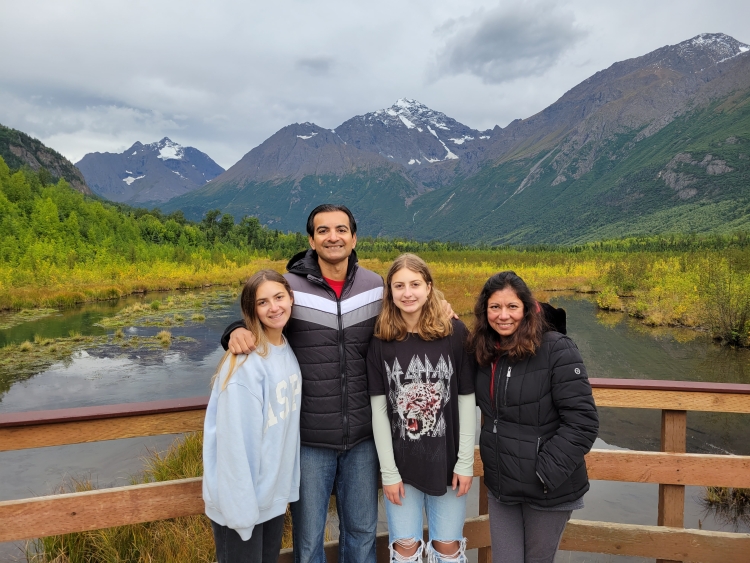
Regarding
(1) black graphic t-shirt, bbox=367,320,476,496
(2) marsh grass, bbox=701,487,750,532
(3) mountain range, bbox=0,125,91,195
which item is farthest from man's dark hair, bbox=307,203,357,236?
(3) mountain range, bbox=0,125,91,195

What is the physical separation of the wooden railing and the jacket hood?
2.24ft

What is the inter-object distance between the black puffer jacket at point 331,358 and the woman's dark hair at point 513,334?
0.46 m

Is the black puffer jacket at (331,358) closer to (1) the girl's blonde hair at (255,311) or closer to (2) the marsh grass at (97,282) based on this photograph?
(1) the girl's blonde hair at (255,311)

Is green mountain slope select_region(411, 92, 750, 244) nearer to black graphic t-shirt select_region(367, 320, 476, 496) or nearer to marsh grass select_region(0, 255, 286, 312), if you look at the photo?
marsh grass select_region(0, 255, 286, 312)

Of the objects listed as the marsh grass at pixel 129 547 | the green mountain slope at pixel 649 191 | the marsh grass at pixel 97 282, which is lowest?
the marsh grass at pixel 129 547

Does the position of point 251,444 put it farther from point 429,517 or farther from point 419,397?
point 429,517

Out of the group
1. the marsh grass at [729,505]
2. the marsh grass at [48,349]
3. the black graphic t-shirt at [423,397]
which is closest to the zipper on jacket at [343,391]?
the black graphic t-shirt at [423,397]

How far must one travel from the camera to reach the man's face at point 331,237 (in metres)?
2.15

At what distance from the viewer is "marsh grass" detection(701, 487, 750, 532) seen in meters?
4.90

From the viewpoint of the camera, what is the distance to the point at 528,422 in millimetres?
1856

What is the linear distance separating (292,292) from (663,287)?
23.3 metres

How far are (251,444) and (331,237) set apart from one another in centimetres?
91

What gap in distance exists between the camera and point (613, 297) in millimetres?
21500

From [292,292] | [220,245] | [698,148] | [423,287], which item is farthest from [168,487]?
[698,148]
